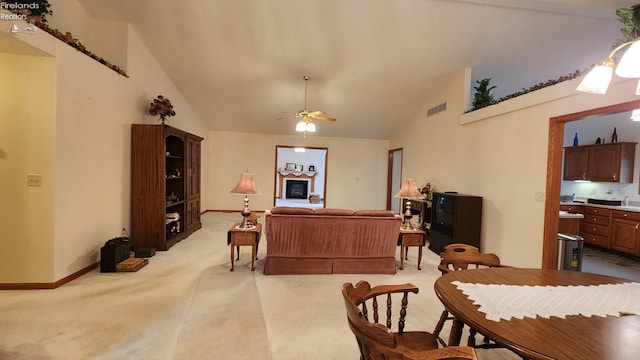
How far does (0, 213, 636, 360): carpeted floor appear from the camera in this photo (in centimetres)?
211

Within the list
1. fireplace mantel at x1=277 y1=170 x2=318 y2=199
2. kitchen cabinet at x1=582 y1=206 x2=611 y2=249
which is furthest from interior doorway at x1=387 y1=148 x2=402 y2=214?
kitchen cabinet at x1=582 y1=206 x2=611 y2=249

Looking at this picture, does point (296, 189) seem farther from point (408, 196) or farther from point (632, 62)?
point (632, 62)

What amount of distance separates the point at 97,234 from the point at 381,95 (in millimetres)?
5597

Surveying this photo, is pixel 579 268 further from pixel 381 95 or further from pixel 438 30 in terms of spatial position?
pixel 381 95

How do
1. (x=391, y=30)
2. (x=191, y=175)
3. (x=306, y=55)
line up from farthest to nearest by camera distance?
1. (x=191, y=175)
2. (x=306, y=55)
3. (x=391, y=30)

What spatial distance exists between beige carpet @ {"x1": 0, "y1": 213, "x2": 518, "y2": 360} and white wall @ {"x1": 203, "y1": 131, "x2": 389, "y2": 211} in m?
4.81

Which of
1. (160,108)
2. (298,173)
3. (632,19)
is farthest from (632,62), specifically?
(298,173)

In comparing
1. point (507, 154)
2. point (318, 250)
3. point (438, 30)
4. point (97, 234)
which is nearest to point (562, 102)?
point (507, 154)

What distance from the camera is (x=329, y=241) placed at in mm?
3654

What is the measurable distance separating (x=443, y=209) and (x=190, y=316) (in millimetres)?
4092

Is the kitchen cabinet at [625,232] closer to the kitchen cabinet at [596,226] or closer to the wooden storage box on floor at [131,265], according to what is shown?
the kitchen cabinet at [596,226]

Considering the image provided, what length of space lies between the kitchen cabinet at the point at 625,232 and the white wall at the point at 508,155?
246 cm

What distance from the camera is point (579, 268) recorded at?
366cm

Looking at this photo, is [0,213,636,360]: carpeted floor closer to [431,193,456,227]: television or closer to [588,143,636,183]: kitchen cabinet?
[431,193,456,227]: television
